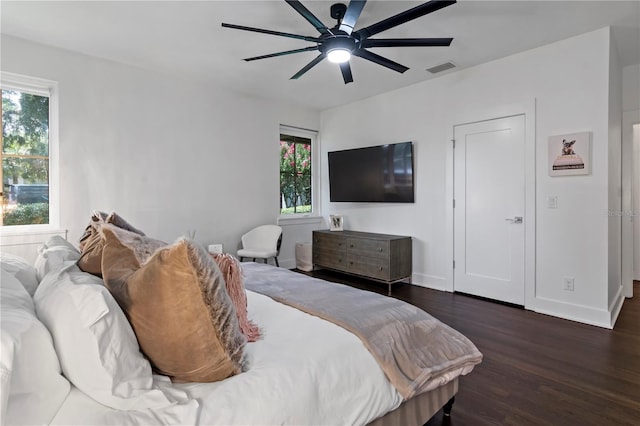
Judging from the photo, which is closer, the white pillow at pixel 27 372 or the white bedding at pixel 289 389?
the white pillow at pixel 27 372

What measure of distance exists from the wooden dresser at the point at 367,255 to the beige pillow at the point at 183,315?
3276 mm

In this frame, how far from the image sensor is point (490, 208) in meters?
3.79

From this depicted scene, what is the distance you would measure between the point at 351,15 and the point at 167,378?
2.29m

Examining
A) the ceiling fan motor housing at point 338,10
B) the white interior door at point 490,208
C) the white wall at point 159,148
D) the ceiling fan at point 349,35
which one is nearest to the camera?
the ceiling fan at point 349,35

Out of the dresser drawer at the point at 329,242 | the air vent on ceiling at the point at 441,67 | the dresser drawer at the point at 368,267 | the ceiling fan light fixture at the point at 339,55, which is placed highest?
the air vent on ceiling at the point at 441,67

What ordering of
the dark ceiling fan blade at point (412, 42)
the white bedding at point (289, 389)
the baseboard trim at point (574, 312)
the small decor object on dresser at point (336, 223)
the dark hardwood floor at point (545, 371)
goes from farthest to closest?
the small decor object on dresser at point (336, 223) < the baseboard trim at point (574, 312) < the dark ceiling fan blade at point (412, 42) < the dark hardwood floor at point (545, 371) < the white bedding at point (289, 389)

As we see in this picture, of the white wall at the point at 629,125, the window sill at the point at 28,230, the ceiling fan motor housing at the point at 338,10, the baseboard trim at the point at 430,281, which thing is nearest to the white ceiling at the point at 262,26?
the ceiling fan motor housing at the point at 338,10

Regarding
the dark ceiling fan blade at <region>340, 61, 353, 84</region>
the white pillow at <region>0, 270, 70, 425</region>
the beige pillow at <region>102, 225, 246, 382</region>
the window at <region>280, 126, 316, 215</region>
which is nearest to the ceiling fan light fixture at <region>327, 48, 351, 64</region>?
the dark ceiling fan blade at <region>340, 61, 353, 84</region>

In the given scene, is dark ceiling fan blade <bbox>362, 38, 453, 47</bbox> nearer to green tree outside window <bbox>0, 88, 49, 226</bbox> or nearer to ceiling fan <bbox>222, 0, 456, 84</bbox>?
ceiling fan <bbox>222, 0, 456, 84</bbox>

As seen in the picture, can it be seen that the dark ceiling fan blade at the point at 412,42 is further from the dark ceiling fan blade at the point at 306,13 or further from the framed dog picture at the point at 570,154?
the framed dog picture at the point at 570,154

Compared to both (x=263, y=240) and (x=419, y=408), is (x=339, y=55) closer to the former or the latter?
(x=419, y=408)

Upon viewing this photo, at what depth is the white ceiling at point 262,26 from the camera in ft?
8.60

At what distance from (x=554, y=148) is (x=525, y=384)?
7.67ft

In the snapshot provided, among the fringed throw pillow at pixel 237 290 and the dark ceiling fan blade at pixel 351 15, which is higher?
the dark ceiling fan blade at pixel 351 15
